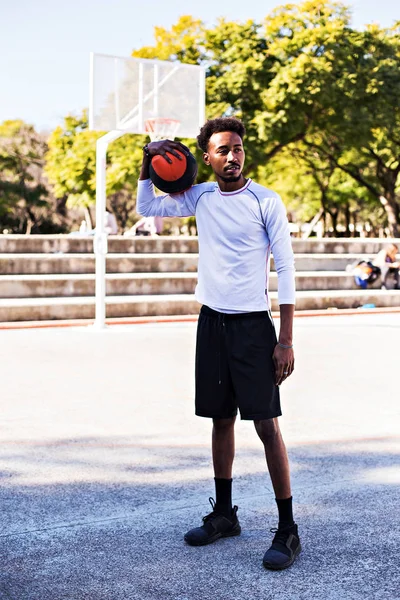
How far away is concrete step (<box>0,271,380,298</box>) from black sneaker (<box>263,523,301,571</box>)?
12073mm

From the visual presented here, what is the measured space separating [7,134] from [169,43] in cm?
1776

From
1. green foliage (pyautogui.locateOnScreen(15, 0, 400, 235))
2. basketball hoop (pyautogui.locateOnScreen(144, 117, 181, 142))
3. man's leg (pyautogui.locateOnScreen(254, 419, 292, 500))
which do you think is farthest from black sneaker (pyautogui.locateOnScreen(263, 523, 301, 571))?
green foliage (pyautogui.locateOnScreen(15, 0, 400, 235))

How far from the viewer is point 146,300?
15.0 m

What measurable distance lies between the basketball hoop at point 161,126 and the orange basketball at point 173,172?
10878 mm

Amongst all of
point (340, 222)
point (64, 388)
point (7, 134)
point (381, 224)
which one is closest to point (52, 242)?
point (64, 388)

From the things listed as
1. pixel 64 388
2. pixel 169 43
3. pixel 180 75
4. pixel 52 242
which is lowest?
pixel 64 388

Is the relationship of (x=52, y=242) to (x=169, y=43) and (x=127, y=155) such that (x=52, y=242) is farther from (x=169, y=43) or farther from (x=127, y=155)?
(x=169, y=43)

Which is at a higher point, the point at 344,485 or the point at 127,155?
the point at 127,155

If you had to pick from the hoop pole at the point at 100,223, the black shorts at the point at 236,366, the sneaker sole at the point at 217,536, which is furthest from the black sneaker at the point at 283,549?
the hoop pole at the point at 100,223

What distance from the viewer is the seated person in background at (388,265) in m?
18.9

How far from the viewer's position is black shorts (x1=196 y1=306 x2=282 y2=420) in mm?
3623

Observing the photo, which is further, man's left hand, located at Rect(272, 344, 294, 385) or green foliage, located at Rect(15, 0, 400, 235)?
green foliage, located at Rect(15, 0, 400, 235)

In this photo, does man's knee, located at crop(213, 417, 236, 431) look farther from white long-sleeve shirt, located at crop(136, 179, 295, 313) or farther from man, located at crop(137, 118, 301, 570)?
white long-sleeve shirt, located at crop(136, 179, 295, 313)

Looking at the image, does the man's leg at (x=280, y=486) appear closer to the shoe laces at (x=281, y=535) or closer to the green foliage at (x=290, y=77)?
the shoe laces at (x=281, y=535)
